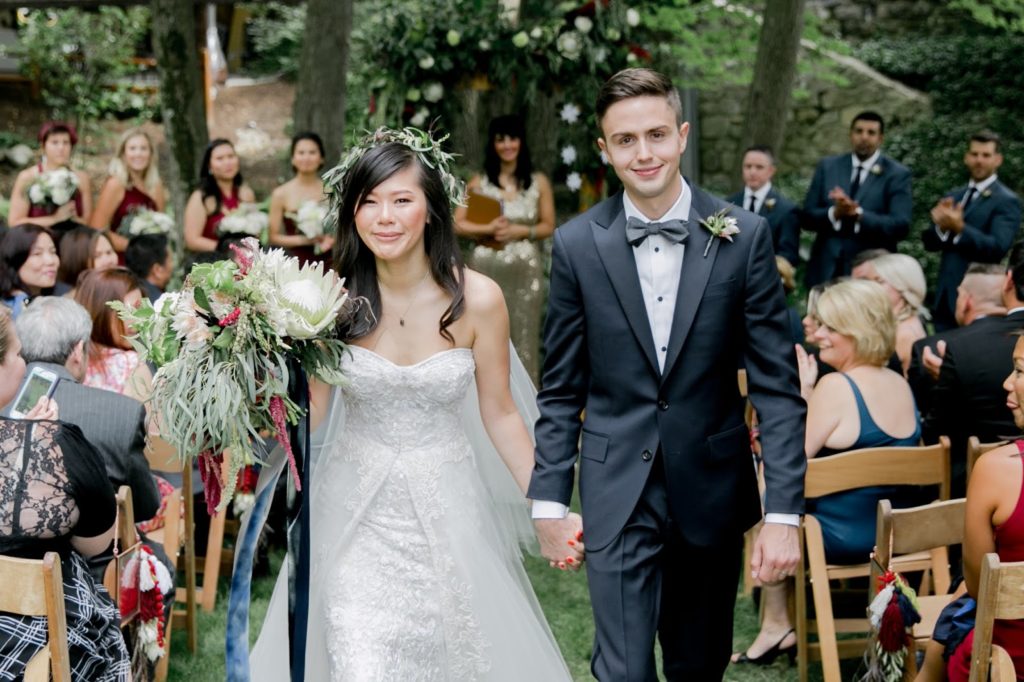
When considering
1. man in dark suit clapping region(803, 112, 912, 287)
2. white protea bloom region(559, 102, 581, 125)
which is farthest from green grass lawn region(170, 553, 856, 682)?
white protea bloom region(559, 102, 581, 125)

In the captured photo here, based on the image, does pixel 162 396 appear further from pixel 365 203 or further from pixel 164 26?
pixel 164 26

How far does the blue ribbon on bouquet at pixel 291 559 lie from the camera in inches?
148

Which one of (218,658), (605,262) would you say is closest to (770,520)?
(605,262)

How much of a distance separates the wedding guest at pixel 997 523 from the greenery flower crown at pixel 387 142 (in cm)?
189

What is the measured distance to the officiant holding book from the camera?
9422mm

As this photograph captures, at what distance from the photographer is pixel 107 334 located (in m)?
5.66

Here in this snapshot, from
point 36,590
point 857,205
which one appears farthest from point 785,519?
point 857,205

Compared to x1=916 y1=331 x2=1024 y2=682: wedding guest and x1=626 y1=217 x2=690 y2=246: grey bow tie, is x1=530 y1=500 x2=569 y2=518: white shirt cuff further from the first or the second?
x1=916 y1=331 x2=1024 y2=682: wedding guest

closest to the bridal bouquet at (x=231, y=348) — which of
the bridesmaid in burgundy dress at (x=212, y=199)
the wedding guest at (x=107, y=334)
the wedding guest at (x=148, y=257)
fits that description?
the wedding guest at (x=107, y=334)

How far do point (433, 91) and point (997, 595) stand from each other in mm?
7754

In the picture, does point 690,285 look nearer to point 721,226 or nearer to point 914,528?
point 721,226

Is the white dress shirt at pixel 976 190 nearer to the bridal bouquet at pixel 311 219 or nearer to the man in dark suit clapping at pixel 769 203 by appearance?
the man in dark suit clapping at pixel 769 203

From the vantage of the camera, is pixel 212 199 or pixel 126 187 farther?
pixel 126 187

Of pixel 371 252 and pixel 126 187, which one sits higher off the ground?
pixel 371 252
